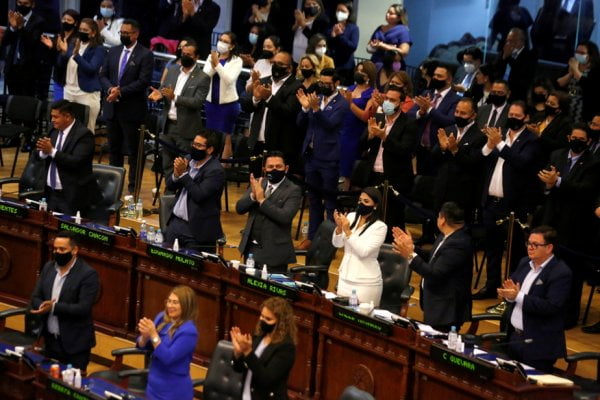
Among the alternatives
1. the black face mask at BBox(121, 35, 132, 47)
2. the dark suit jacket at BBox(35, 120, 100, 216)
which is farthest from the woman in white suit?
the black face mask at BBox(121, 35, 132, 47)

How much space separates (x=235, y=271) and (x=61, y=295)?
1485mm

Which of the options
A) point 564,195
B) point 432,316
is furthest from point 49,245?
point 564,195

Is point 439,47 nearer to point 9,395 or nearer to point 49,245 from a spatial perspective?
point 49,245

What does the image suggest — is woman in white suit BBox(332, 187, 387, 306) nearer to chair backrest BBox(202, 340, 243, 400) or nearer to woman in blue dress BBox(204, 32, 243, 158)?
chair backrest BBox(202, 340, 243, 400)

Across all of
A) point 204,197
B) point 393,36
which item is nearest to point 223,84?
point 393,36

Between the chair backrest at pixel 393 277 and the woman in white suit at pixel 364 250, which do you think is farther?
the chair backrest at pixel 393 277

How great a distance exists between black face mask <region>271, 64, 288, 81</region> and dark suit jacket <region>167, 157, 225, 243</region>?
2030mm

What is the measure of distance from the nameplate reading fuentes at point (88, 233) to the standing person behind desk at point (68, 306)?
149 cm

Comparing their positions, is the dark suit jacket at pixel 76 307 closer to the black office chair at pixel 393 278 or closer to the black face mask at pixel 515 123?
the black office chair at pixel 393 278

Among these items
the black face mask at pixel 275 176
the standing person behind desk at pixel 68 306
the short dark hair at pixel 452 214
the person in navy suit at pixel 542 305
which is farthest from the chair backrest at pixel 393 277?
the standing person behind desk at pixel 68 306

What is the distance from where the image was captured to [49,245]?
1102cm

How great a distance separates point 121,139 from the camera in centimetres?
1362

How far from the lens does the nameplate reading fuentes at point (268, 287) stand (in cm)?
939

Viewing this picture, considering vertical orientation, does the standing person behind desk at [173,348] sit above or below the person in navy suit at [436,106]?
below
